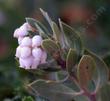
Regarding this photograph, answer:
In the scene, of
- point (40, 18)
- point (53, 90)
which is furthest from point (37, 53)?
point (40, 18)

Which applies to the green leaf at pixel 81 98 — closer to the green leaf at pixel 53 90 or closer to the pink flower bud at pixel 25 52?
the green leaf at pixel 53 90

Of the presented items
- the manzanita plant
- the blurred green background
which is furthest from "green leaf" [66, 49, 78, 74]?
the blurred green background

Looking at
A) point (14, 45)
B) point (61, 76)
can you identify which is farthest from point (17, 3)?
point (61, 76)

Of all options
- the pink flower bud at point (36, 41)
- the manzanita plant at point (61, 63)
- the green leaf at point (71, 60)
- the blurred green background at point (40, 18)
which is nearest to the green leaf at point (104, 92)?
the manzanita plant at point (61, 63)

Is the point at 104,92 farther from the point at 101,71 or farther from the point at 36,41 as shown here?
the point at 36,41

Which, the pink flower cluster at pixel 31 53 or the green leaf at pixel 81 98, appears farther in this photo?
the green leaf at pixel 81 98

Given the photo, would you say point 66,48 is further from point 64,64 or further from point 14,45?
point 14,45

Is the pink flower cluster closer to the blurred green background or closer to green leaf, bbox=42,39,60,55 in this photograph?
green leaf, bbox=42,39,60,55
